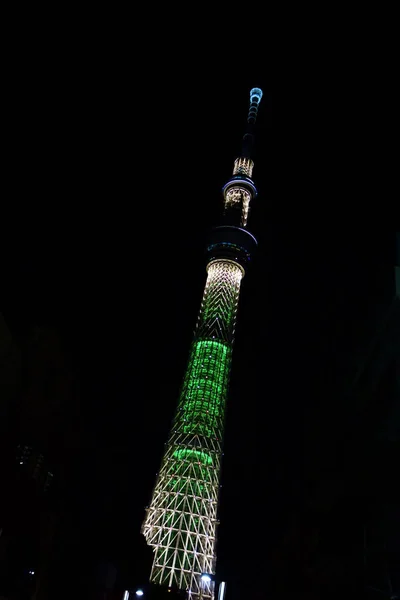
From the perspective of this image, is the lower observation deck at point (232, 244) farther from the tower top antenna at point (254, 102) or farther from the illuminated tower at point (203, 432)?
the tower top antenna at point (254, 102)

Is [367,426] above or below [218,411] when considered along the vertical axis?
below

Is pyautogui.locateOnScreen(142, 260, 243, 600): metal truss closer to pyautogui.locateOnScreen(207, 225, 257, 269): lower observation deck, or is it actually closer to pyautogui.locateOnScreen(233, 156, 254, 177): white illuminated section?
pyautogui.locateOnScreen(207, 225, 257, 269): lower observation deck

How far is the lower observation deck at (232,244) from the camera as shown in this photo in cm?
4866

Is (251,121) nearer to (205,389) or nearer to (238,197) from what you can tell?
(238,197)

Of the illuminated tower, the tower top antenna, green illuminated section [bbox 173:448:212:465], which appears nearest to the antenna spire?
the tower top antenna

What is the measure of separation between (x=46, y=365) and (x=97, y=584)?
1004cm

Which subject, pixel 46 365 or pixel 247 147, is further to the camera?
pixel 247 147

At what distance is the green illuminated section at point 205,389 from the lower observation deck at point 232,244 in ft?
28.4

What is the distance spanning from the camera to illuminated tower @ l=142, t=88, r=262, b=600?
33.4m

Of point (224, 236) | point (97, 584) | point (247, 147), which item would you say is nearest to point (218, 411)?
point (224, 236)

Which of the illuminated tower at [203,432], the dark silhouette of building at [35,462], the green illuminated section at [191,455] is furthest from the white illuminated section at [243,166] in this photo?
the dark silhouette of building at [35,462]

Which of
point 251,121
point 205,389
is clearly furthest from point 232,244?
point 251,121

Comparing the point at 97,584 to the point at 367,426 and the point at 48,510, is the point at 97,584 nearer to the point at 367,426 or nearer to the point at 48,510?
the point at 48,510

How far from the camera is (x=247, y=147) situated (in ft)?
184
